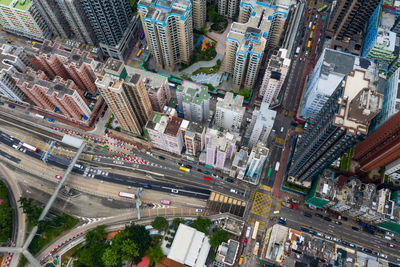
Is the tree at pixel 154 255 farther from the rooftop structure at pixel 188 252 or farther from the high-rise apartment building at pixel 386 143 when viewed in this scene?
the high-rise apartment building at pixel 386 143

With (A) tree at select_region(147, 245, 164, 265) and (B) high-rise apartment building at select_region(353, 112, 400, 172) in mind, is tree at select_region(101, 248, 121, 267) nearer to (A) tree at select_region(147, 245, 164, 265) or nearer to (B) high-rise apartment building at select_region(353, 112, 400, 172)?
(A) tree at select_region(147, 245, 164, 265)

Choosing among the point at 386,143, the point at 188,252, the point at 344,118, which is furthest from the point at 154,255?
the point at 386,143

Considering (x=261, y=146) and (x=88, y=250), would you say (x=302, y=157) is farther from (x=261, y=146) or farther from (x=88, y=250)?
(x=88, y=250)

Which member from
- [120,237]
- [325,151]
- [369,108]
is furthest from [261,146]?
[120,237]

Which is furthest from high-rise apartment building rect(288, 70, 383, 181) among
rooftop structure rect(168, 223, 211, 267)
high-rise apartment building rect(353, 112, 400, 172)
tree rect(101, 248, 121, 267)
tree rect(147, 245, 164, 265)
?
tree rect(101, 248, 121, 267)

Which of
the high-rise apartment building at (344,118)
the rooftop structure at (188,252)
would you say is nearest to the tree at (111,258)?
the rooftop structure at (188,252)
